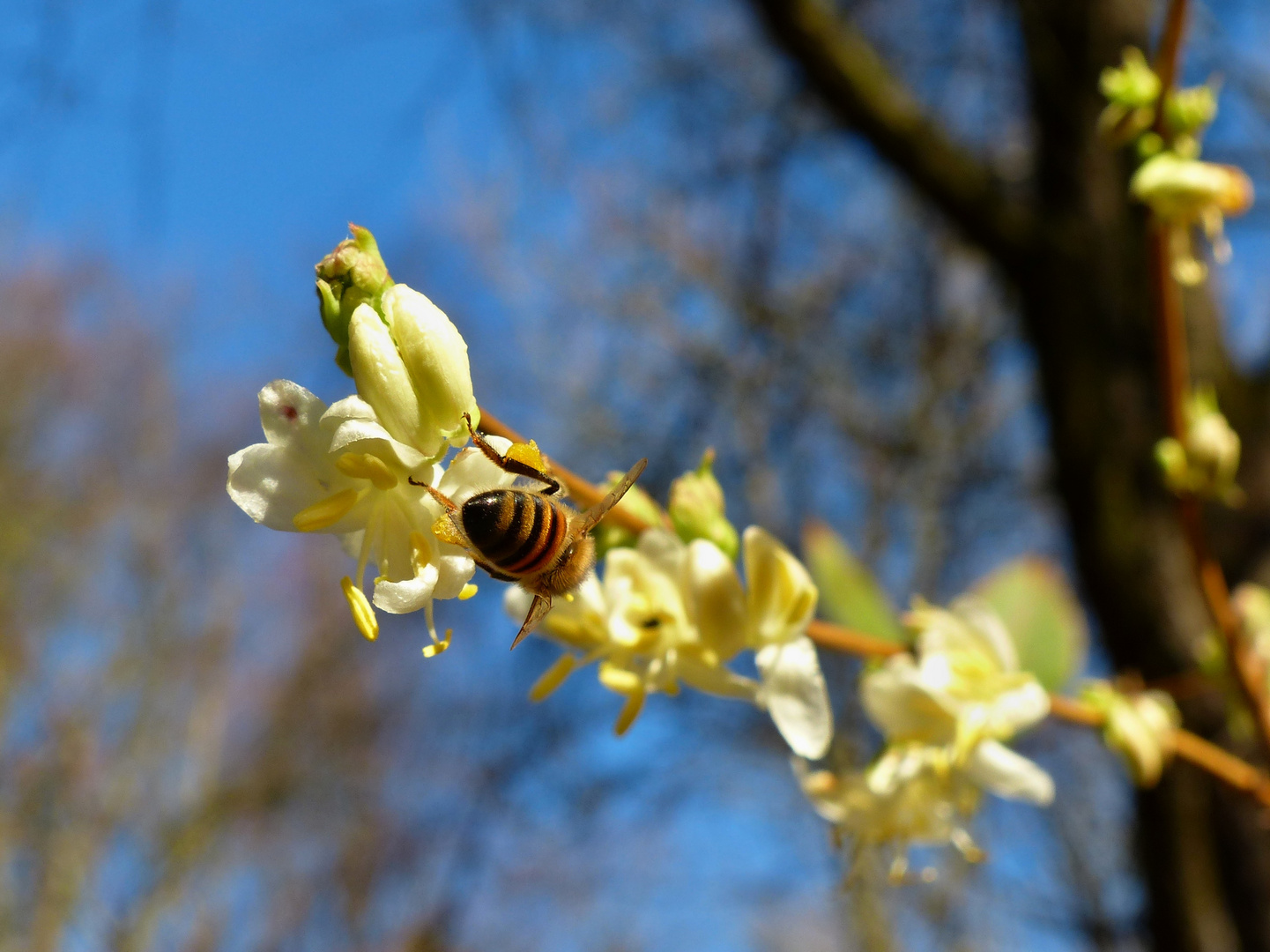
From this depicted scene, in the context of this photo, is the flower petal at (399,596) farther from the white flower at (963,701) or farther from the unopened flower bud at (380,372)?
the white flower at (963,701)

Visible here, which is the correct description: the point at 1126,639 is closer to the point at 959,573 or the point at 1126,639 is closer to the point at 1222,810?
the point at 1222,810

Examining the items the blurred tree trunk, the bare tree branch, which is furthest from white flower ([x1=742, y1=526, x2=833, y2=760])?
the bare tree branch

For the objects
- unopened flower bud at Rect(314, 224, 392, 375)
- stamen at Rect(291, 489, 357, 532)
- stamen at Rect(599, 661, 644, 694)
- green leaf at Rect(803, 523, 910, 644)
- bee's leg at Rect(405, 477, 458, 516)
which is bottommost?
green leaf at Rect(803, 523, 910, 644)

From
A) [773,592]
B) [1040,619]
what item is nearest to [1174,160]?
[1040,619]

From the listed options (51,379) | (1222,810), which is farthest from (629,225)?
(51,379)

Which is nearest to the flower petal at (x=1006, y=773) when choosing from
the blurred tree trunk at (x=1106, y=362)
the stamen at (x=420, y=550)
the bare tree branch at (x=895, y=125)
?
the stamen at (x=420, y=550)

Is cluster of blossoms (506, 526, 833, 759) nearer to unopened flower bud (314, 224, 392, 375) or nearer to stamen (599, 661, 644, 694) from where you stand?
stamen (599, 661, 644, 694)
